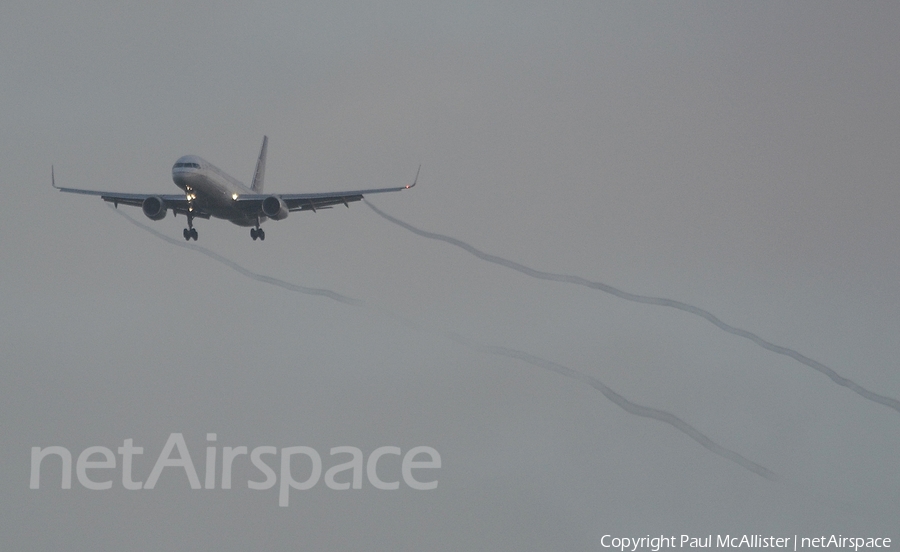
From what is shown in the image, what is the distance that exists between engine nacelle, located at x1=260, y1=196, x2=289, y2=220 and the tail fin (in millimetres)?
15248

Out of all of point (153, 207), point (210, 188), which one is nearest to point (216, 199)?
point (210, 188)

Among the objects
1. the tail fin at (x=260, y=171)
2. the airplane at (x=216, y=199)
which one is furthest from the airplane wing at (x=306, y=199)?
the tail fin at (x=260, y=171)

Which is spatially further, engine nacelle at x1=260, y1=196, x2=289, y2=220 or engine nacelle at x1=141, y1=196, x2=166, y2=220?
engine nacelle at x1=141, y1=196, x2=166, y2=220

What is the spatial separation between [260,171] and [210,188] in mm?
21018

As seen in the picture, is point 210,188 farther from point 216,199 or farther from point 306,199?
point 306,199

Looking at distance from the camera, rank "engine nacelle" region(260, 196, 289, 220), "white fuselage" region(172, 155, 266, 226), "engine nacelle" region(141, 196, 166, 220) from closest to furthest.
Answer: "white fuselage" region(172, 155, 266, 226) → "engine nacelle" region(260, 196, 289, 220) → "engine nacelle" region(141, 196, 166, 220)

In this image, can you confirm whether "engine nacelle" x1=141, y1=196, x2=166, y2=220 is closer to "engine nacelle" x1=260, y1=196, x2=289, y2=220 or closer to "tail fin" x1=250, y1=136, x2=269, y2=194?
"engine nacelle" x1=260, y1=196, x2=289, y2=220

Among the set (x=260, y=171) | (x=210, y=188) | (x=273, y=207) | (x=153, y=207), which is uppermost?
(x=260, y=171)

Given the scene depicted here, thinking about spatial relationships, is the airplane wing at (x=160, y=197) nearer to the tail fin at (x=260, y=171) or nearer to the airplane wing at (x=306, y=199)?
the airplane wing at (x=306, y=199)

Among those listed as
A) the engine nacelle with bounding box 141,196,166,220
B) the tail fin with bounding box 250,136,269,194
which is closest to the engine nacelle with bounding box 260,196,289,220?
the engine nacelle with bounding box 141,196,166,220

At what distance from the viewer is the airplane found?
7756 cm

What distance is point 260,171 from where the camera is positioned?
325ft

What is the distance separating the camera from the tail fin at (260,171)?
96.2m

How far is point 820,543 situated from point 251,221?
49.0 meters
